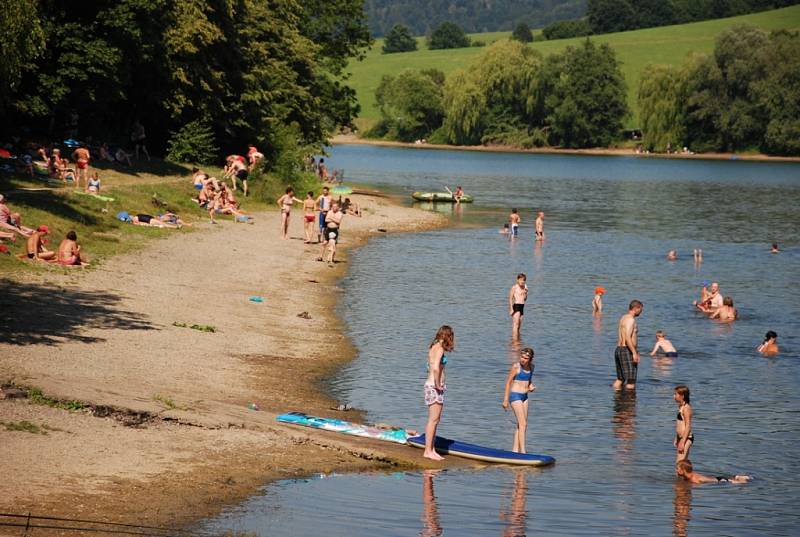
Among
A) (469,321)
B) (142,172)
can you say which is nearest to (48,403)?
(469,321)

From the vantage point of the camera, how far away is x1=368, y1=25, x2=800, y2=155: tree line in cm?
12788

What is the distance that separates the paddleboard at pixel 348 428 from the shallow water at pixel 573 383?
1491mm

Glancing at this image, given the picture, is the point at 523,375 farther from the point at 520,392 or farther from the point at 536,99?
the point at 536,99

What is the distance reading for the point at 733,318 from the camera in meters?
31.4

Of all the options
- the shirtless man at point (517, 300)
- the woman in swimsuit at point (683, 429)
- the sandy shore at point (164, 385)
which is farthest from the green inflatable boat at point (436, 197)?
the woman in swimsuit at point (683, 429)

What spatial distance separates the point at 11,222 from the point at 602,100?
12368cm

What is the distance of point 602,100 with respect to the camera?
146 m

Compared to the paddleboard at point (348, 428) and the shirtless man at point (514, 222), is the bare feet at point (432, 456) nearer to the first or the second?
the paddleboard at point (348, 428)

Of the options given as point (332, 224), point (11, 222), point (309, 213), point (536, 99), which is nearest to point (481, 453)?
point (11, 222)

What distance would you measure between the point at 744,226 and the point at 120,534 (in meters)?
54.2

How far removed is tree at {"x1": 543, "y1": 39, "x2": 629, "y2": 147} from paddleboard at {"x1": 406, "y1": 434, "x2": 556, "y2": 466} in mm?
131614

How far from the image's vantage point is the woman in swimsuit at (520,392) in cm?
1688

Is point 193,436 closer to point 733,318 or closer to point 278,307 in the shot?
point 278,307

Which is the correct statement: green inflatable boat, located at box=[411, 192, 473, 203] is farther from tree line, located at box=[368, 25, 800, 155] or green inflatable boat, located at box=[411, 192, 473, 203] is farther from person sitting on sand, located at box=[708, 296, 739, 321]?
tree line, located at box=[368, 25, 800, 155]
